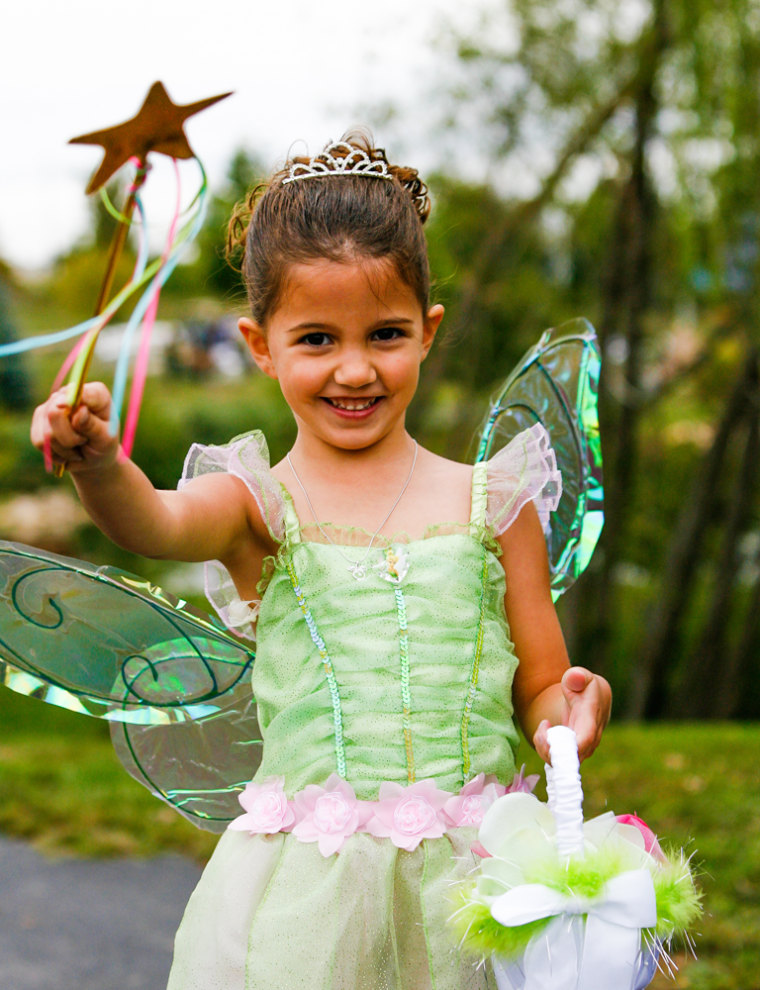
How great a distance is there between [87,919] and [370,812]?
8.23ft

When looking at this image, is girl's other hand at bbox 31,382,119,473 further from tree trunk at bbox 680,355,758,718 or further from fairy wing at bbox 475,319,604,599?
tree trunk at bbox 680,355,758,718

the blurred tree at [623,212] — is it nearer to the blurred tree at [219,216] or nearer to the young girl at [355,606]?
the blurred tree at [219,216]

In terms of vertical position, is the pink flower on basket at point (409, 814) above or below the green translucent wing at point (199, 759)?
above

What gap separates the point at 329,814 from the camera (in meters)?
1.53

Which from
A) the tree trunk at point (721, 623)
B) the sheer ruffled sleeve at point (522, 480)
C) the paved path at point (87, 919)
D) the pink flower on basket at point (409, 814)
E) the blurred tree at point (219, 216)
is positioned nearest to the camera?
the pink flower on basket at point (409, 814)

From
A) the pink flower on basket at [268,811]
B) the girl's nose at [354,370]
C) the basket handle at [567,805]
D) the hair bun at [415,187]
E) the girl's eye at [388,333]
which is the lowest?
the pink flower on basket at [268,811]

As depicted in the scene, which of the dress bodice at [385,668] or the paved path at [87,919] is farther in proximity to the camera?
the paved path at [87,919]

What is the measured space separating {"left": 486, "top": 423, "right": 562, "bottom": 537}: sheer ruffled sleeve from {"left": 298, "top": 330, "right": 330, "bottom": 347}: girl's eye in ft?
1.15

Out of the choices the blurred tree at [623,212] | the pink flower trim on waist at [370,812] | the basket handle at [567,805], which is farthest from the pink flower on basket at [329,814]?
the blurred tree at [623,212]

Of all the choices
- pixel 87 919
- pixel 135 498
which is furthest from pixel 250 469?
pixel 87 919

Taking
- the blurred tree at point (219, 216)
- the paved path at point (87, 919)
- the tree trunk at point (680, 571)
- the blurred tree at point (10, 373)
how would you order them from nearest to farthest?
1. the paved path at point (87, 919)
2. the tree trunk at point (680, 571)
3. the blurred tree at point (219, 216)
4. the blurred tree at point (10, 373)

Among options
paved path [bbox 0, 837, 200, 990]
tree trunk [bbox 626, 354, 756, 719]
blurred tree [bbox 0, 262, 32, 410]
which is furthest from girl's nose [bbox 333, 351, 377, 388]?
blurred tree [bbox 0, 262, 32, 410]

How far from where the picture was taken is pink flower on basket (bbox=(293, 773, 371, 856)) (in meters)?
1.52

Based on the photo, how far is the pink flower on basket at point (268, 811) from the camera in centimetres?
157
